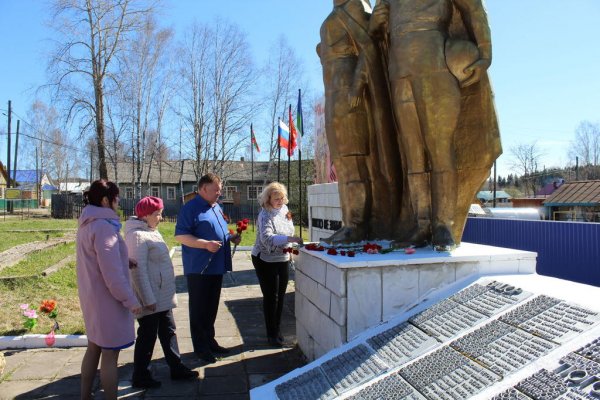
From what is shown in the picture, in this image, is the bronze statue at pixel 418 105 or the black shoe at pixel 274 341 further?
the black shoe at pixel 274 341

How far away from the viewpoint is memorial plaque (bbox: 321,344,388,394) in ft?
8.71

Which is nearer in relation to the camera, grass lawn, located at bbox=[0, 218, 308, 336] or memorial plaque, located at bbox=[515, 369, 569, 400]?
memorial plaque, located at bbox=[515, 369, 569, 400]

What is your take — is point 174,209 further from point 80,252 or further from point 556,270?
point 80,252

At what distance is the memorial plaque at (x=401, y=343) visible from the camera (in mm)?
2688

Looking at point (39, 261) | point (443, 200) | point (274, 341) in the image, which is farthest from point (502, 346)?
point (39, 261)

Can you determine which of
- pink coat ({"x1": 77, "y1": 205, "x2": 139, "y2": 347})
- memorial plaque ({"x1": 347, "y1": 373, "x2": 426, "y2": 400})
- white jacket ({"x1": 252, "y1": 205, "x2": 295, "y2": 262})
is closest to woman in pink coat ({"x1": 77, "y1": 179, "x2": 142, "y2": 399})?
pink coat ({"x1": 77, "y1": 205, "x2": 139, "y2": 347})

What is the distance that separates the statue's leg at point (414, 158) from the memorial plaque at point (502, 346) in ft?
4.66

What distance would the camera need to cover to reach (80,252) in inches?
126

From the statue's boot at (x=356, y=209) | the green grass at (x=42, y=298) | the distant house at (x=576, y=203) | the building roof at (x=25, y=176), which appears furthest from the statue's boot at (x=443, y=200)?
the building roof at (x=25, y=176)

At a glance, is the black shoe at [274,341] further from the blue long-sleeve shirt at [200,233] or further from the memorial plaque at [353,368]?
the memorial plaque at [353,368]

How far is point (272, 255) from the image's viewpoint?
15.3 ft

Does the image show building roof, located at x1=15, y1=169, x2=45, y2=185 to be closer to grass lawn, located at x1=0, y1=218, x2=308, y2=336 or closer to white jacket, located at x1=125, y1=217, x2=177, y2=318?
grass lawn, located at x1=0, y1=218, x2=308, y2=336

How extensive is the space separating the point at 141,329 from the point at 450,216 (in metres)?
2.59

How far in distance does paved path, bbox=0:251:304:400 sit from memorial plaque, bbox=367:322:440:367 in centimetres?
118
